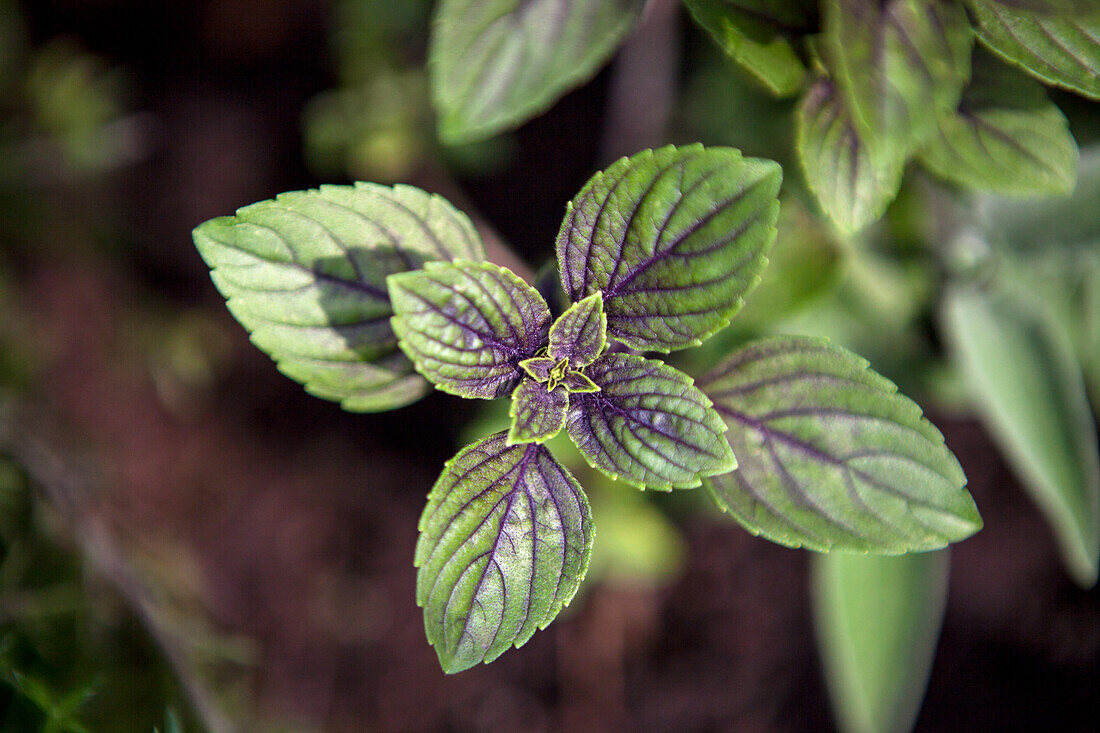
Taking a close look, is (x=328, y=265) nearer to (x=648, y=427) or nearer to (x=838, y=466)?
Answer: (x=648, y=427)

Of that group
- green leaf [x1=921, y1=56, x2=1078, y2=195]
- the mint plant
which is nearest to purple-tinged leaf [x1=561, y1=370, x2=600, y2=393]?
the mint plant

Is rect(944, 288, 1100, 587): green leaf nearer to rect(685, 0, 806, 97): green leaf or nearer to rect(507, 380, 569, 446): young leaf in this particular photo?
rect(685, 0, 806, 97): green leaf

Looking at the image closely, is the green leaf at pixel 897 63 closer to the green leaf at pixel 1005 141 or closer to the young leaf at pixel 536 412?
the green leaf at pixel 1005 141

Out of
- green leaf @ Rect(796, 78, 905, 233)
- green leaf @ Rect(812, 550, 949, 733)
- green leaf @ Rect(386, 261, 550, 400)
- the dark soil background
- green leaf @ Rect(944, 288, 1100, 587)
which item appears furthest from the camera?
the dark soil background

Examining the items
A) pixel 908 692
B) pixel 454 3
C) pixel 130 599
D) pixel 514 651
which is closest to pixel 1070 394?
pixel 908 692

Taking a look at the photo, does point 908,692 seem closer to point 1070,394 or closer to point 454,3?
point 1070,394

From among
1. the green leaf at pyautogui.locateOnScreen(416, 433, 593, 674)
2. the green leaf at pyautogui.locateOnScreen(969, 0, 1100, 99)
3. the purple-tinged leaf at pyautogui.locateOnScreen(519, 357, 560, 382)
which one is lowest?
the green leaf at pyautogui.locateOnScreen(416, 433, 593, 674)

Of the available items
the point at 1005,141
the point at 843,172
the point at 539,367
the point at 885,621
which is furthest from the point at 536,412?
the point at 885,621
